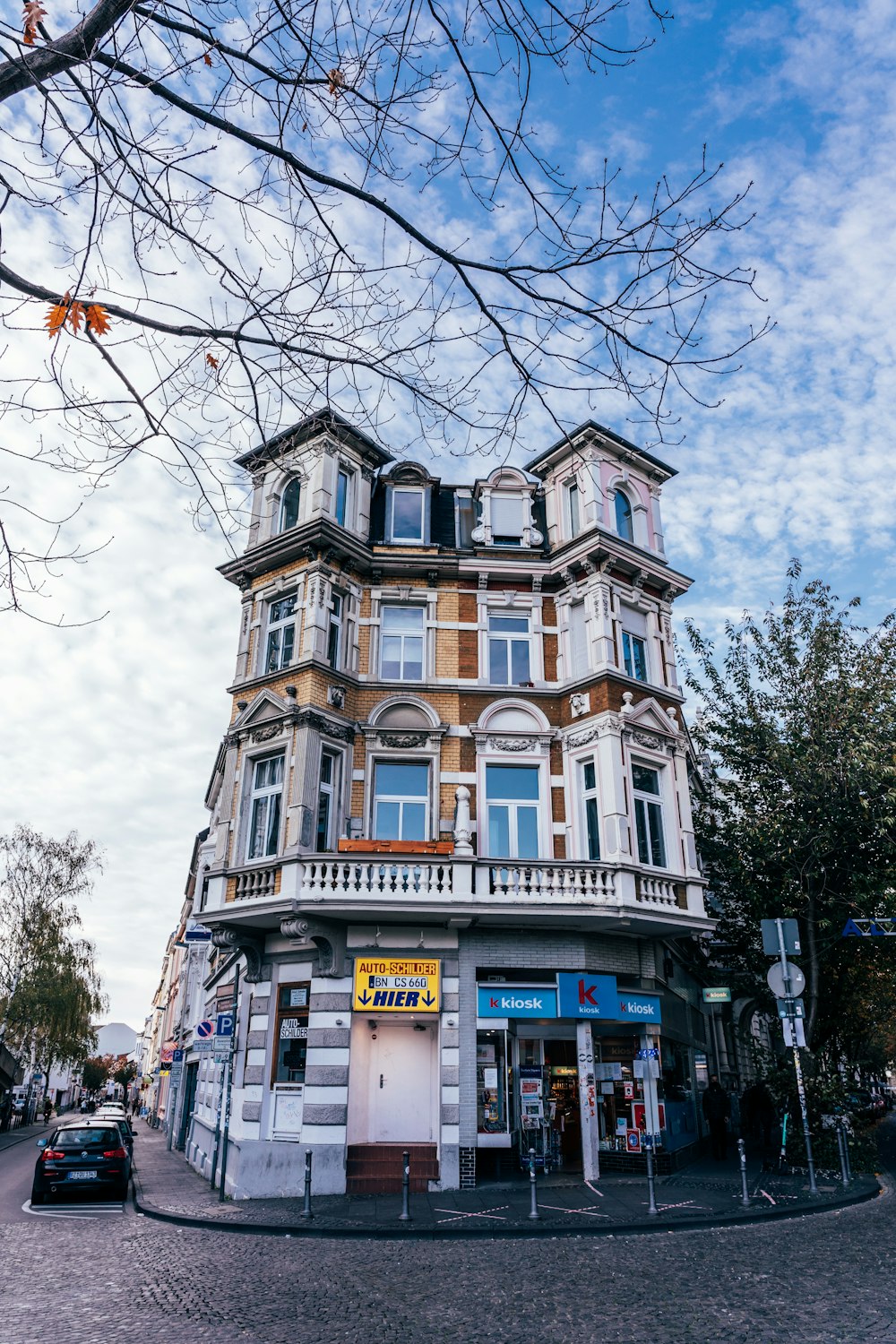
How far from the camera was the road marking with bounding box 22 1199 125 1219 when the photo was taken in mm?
16516

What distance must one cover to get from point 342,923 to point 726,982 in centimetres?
1210

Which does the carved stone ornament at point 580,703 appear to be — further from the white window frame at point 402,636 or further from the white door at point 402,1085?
the white door at point 402,1085

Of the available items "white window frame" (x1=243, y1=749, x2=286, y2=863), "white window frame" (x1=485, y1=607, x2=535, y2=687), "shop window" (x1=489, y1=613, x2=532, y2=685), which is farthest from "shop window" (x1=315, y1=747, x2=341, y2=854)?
"shop window" (x1=489, y1=613, x2=532, y2=685)

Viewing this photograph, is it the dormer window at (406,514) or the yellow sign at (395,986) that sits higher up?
the dormer window at (406,514)

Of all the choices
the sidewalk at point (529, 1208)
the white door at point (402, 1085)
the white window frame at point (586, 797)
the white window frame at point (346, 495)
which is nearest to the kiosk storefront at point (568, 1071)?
the sidewalk at point (529, 1208)

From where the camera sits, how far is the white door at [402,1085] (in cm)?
1738

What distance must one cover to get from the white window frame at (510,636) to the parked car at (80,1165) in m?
12.5

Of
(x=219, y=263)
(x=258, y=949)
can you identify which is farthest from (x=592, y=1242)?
(x=219, y=263)

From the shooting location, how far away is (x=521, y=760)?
2070 cm

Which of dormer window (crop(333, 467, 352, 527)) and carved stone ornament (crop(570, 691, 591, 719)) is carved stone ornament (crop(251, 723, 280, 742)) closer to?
dormer window (crop(333, 467, 352, 527))

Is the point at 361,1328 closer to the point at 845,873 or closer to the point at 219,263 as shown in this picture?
the point at 219,263

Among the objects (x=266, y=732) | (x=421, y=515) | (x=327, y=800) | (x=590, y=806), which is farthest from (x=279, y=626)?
(x=590, y=806)

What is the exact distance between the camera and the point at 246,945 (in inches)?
736

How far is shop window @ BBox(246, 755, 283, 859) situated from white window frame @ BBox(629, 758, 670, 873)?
7517mm
